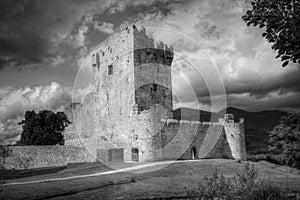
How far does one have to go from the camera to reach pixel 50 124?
123 feet

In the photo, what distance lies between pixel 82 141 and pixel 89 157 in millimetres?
1932

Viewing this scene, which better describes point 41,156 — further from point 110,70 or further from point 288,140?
point 288,140

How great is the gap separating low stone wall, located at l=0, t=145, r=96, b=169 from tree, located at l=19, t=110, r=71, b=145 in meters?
9.76

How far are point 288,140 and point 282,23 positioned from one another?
2307cm

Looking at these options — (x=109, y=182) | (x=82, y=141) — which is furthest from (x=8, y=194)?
(x=82, y=141)

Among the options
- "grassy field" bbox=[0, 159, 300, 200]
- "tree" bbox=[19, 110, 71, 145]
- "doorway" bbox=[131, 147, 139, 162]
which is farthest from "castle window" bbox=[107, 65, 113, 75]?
"grassy field" bbox=[0, 159, 300, 200]

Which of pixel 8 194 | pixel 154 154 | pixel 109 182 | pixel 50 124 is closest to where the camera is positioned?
pixel 8 194

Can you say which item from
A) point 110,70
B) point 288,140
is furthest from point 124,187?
point 110,70

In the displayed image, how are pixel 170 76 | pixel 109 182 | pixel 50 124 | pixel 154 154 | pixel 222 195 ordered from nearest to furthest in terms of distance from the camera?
1. pixel 222 195
2. pixel 109 182
3. pixel 154 154
4. pixel 170 76
5. pixel 50 124

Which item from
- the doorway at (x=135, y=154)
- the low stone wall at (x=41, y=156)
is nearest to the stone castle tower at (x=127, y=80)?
the doorway at (x=135, y=154)

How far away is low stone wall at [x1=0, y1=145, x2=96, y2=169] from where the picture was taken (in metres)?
25.1

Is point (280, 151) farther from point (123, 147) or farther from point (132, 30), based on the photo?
point (132, 30)

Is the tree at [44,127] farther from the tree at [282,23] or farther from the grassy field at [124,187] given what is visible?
the tree at [282,23]

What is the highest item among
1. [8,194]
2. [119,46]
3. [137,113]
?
[119,46]
